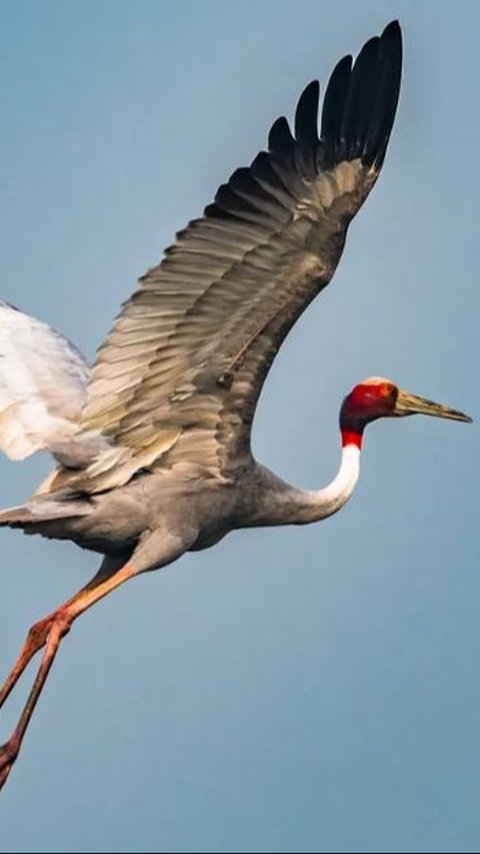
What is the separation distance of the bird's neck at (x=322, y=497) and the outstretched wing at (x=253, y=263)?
1009 mm

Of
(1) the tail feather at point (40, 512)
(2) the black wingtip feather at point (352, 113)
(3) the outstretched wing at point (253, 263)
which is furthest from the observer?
(1) the tail feather at point (40, 512)

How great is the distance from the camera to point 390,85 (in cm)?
1727

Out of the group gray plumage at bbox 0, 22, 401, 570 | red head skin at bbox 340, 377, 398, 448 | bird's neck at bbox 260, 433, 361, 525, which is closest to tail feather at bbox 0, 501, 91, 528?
gray plumage at bbox 0, 22, 401, 570

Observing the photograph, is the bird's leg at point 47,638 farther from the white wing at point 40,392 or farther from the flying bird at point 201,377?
the white wing at point 40,392

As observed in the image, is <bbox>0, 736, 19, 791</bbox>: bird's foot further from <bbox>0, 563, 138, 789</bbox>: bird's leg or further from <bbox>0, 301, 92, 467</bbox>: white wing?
<bbox>0, 301, 92, 467</bbox>: white wing

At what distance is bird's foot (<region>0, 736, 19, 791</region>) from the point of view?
1812 cm

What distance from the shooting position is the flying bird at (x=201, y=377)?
17.0 m

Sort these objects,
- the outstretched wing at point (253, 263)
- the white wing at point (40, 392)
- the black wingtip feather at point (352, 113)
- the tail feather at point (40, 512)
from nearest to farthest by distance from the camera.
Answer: the outstretched wing at point (253, 263), the black wingtip feather at point (352, 113), the tail feather at point (40, 512), the white wing at point (40, 392)

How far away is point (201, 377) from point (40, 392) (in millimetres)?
1744

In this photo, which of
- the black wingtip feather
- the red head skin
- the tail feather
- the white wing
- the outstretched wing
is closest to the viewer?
the outstretched wing

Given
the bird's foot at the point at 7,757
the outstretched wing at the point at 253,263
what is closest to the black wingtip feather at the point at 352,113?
the outstretched wing at the point at 253,263

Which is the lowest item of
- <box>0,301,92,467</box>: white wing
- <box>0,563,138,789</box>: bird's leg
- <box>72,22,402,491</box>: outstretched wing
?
<box>0,563,138,789</box>: bird's leg

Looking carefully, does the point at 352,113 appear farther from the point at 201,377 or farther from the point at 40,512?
the point at 40,512

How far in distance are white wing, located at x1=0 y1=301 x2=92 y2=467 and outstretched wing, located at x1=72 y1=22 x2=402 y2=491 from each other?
0.61 meters
